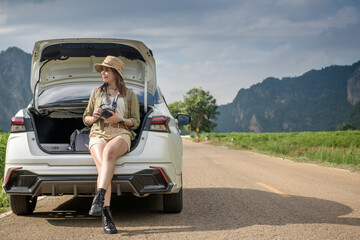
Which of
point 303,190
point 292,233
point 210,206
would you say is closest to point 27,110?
point 210,206

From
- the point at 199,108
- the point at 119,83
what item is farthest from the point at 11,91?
the point at 119,83

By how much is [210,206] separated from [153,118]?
1.74 metres

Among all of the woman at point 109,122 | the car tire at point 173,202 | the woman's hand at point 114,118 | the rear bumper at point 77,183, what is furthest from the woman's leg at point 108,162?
the car tire at point 173,202

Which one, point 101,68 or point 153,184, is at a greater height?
A: point 101,68

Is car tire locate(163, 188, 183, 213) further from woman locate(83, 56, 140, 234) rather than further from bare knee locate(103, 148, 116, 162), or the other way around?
bare knee locate(103, 148, 116, 162)

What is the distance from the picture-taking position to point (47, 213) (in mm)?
5133

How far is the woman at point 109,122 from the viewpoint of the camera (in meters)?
4.05

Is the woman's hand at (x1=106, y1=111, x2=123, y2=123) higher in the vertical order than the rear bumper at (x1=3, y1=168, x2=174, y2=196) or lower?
higher

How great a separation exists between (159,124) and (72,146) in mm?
1303

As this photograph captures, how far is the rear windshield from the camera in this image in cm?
510

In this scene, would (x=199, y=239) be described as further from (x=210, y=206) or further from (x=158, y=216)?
(x=210, y=206)

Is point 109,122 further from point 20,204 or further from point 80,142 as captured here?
point 20,204

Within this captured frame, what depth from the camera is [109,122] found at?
4.51 meters

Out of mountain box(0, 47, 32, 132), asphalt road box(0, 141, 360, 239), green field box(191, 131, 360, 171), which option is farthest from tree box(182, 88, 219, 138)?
mountain box(0, 47, 32, 132)
